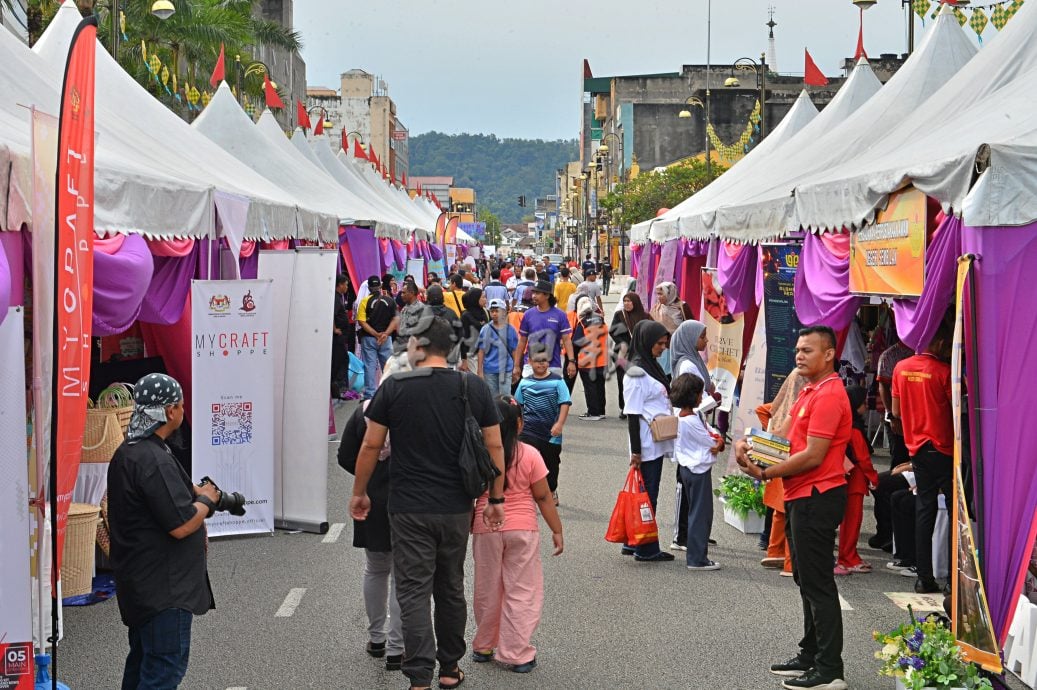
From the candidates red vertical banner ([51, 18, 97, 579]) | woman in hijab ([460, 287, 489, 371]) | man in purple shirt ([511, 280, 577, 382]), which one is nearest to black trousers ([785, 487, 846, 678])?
red vertical banner ([51, 18, 97, 579])

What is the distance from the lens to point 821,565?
625cm

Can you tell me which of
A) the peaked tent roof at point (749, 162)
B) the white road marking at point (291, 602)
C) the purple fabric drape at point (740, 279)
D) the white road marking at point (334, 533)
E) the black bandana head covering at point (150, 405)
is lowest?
the white road marking at point (291, 602)

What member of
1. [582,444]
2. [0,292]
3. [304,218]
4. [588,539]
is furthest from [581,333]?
[0,292]

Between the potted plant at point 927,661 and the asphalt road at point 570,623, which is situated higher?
the potted plant at point 927,661

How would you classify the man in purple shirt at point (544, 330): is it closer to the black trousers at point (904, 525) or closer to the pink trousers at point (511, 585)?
the black trousers at point (904, 525)

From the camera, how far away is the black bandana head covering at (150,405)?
5254 millimetres

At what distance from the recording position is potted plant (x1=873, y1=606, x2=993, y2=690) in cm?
564

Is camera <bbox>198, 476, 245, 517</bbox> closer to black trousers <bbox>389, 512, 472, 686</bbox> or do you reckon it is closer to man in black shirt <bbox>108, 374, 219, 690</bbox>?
man in black shirt <bbox>108, 374, 219, 690</bbox>

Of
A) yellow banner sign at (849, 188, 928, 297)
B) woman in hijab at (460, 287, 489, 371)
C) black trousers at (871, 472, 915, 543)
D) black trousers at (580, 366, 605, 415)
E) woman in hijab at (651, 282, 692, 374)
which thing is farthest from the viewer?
black trousers at (580, 366, 605, 415)

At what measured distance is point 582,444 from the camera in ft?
48.5

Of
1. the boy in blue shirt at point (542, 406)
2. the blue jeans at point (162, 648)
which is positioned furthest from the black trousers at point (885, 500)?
the blue jeans at point (162, 648)

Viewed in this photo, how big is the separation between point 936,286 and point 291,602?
4587mm

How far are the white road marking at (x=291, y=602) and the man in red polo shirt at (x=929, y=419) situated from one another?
418 cm

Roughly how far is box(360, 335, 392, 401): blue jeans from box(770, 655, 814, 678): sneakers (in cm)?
1171
